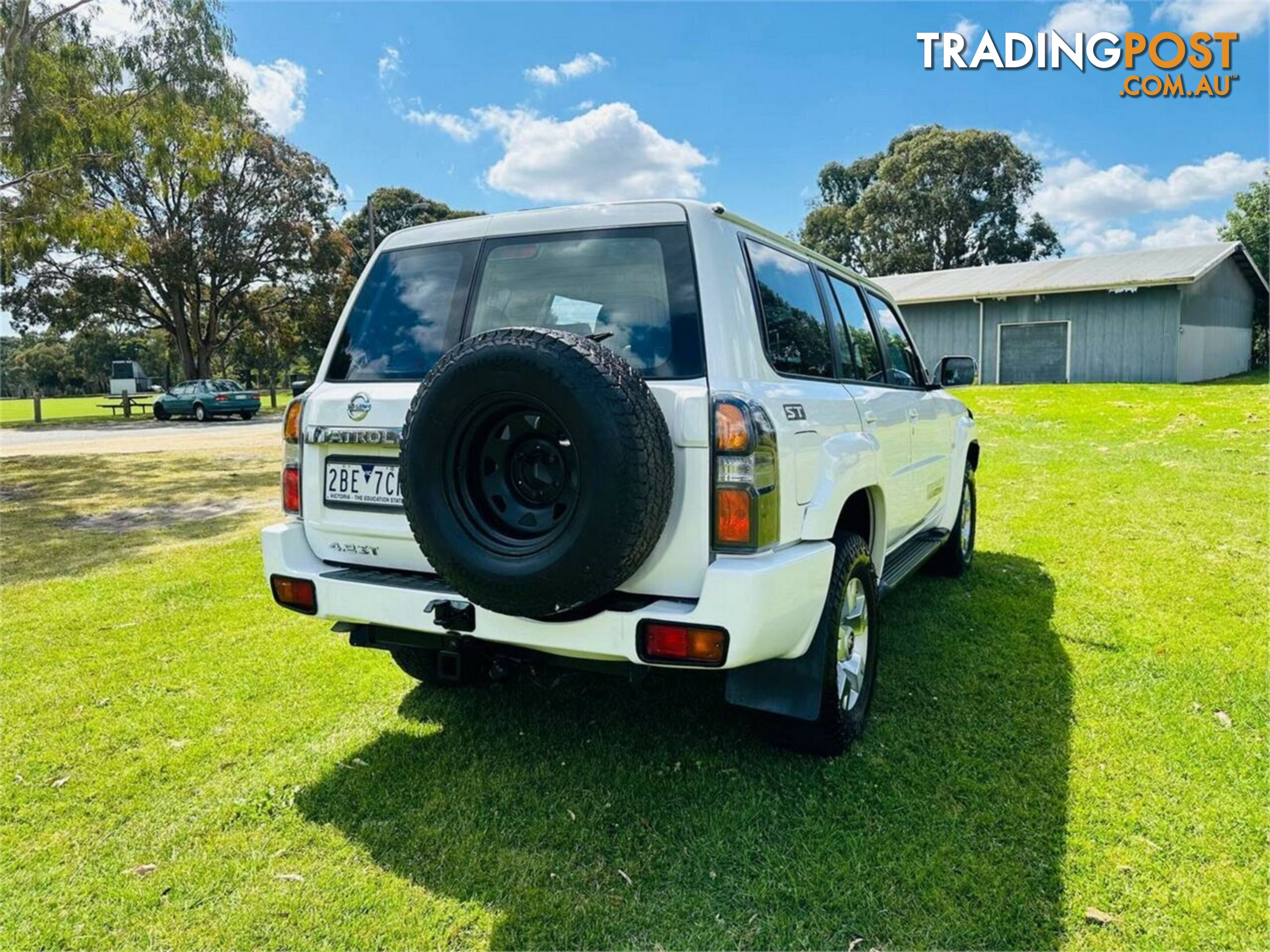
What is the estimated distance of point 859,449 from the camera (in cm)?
304

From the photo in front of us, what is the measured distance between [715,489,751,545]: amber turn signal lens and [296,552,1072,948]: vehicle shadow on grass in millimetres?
745

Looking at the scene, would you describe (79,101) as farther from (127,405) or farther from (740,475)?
(127,405)

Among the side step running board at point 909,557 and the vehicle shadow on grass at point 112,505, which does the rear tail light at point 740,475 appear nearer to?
the side step running board at point 909,557

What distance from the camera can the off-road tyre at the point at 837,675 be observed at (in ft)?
8.98

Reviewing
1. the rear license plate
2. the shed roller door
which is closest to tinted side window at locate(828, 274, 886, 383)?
the rear license plate

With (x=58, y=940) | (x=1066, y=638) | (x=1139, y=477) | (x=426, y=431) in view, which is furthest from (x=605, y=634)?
(x=1139, y=477)

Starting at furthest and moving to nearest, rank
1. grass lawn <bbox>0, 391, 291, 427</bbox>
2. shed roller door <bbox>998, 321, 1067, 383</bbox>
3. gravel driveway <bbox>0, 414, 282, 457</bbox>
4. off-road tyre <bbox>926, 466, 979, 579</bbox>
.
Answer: grass lawn <bbox>0, 391, 291, 427</bbox> < shed roller door <bbox>998, 321, 1067, 383</bbox> < gravel driveway <bbox>0, 414, 282, 457</bbox> < off-road tyre <bbox>926, 466, 979, 579</bbox>

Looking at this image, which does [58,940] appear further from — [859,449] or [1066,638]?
[1066,638]

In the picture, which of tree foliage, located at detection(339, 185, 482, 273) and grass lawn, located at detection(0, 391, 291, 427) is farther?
tree foliage, located at detection(339, 185, 482, 273)

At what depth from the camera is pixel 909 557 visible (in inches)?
162

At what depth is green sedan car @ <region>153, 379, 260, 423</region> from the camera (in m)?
26.0

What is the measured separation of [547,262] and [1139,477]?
8911 millimetres

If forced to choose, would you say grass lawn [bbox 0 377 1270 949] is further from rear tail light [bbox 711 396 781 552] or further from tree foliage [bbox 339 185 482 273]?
tree foliage [bbox 339 185 482 273]

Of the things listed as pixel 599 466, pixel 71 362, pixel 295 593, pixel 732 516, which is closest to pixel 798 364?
pixel 732 516
